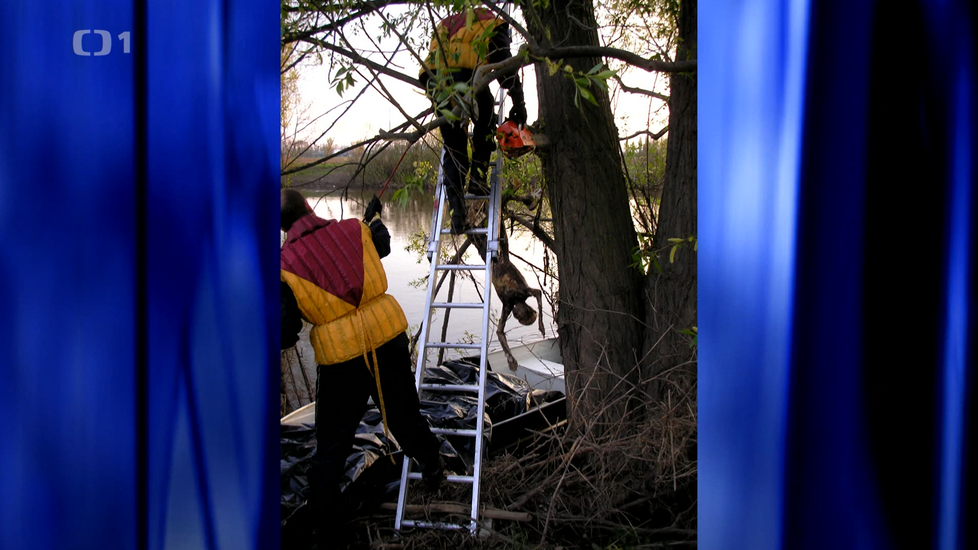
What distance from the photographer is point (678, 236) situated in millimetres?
3117

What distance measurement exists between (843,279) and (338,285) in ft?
6.21

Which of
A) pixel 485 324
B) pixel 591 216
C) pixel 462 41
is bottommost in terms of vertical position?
pixel 485 324

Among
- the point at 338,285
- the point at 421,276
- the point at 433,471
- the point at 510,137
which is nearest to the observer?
the point at 338,285

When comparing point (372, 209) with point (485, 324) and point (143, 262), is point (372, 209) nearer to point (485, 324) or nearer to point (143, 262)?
point (485, 324)

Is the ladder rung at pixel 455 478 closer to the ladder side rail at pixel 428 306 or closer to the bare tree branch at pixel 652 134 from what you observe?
the ladder side rail at pixel 428 306

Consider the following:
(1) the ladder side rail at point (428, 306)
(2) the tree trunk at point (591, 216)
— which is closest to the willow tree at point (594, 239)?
(2) the tree trunk at point (591, 216)

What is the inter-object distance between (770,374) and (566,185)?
2391 millimetres

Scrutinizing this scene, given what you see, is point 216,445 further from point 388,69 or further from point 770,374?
point 388,69

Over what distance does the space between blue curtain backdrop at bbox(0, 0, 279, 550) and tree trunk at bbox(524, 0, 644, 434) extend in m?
2.40

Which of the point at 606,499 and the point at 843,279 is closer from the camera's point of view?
the point at 843,279

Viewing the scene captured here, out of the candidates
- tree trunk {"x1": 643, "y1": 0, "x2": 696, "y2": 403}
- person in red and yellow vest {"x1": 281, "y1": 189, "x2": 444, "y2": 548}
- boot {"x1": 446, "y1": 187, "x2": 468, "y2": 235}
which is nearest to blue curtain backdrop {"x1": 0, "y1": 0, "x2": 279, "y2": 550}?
person in red and yellow vest {"x1": 281, "y1": 189, "x2": 444, "y2": 548}

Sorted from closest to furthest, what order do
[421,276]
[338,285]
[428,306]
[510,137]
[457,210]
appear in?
[338,285]
[510,137]
[428,306]
[457,210]
[421,276]

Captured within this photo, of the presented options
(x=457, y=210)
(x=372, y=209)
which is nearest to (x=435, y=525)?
(x=372, y=209)

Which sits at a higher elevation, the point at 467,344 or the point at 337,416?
the point at 467,344
